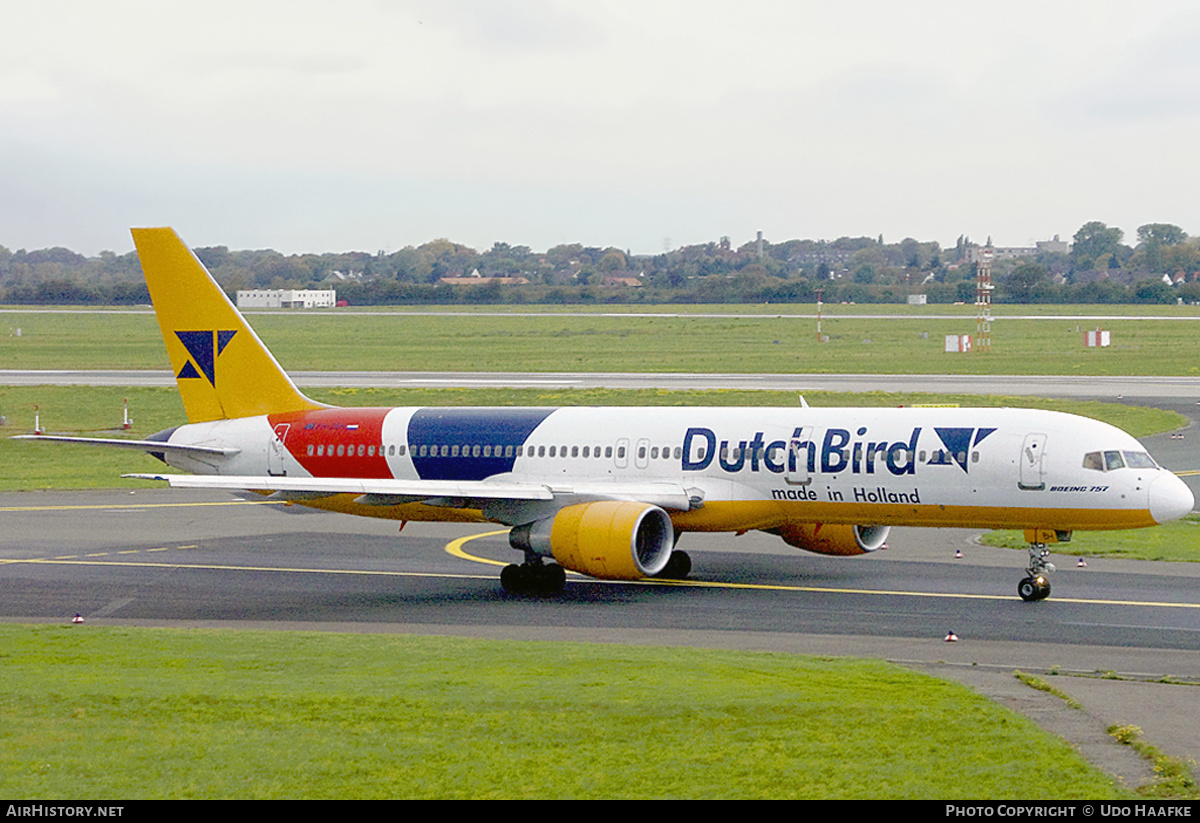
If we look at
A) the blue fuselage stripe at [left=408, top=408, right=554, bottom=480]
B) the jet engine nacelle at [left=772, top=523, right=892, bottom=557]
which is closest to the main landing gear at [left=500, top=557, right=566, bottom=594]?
the blue fuselage stripe at [left=408, top=408, right=554, bottom=480]

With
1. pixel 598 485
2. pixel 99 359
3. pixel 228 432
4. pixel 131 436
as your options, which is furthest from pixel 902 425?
pixel 99 359

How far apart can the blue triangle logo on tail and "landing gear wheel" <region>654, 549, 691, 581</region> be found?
558 inches

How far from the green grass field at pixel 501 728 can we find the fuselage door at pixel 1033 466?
9.20 meters

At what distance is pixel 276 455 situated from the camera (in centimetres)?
3953


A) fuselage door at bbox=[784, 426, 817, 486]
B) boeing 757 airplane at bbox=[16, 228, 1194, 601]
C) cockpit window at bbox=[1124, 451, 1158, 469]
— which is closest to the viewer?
cockpit window at bbox=[1124, 451, 1158, 469]

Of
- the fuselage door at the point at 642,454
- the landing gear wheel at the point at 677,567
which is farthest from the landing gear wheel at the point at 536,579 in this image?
the fuselage door at the point at 642,454

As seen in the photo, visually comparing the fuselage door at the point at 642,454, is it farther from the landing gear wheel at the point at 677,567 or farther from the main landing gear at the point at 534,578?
the main landing gear at the point at 534,578

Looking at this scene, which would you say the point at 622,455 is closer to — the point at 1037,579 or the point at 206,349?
the point at 1037,579

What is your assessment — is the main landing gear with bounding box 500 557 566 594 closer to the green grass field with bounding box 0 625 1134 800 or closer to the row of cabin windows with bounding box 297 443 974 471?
the row of cabin windows with bounding box 297 443 974 471

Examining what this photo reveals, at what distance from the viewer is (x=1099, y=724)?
19422mm

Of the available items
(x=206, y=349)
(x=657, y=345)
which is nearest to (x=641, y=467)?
(x=206, y=349)

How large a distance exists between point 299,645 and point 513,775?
1019 cm

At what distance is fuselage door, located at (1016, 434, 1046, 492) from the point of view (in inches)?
1240

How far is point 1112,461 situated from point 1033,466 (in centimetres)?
164
